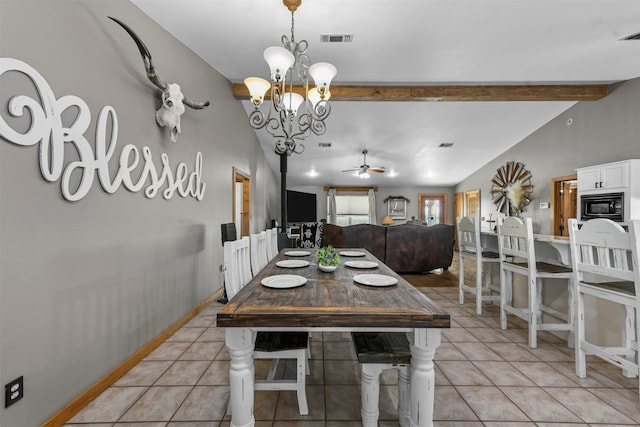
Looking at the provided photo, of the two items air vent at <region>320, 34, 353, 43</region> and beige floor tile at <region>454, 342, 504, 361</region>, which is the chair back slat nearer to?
beige floor tile at <region>454, 342, 504, 361</region>

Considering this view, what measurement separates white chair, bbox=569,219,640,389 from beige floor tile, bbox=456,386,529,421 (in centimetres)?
66

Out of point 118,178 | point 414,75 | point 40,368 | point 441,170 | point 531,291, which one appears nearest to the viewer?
point 40,368

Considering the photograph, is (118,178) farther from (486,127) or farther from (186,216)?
(486,127)

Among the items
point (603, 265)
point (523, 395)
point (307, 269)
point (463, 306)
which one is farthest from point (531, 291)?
point (307, 269)

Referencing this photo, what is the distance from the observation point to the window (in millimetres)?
9789

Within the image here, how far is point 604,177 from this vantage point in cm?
387

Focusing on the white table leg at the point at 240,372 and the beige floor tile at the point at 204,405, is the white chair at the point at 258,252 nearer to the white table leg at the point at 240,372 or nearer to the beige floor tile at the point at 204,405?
the beige floor tile at the point at 204,405

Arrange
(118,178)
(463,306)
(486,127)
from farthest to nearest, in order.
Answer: (486,127)
(463,306)
(118,178)

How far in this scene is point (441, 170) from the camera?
7758 millimetres

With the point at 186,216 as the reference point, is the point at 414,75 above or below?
above

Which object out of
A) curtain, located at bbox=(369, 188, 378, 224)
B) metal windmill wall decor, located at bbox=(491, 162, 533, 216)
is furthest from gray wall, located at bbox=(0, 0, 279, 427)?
curtain, located at bbox=(369, 188, 378, 224)

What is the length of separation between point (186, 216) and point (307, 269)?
1.55 metres

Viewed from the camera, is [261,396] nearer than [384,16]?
Yes

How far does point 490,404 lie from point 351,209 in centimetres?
835
